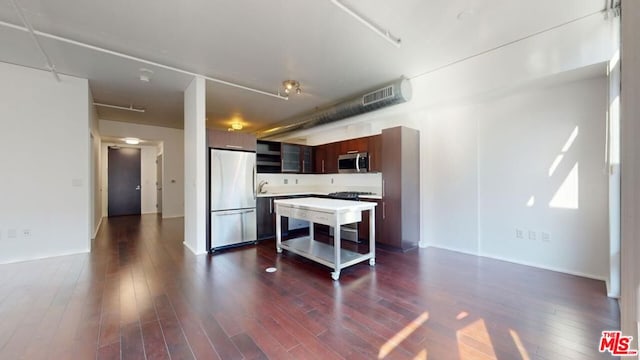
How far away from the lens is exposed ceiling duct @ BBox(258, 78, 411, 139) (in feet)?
13.1

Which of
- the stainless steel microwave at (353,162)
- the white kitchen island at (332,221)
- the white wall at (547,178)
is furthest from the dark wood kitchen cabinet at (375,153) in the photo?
the white wall at (547,178)

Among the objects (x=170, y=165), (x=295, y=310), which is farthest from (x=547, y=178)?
(x=170, y=165)

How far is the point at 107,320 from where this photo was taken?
2.12 metres

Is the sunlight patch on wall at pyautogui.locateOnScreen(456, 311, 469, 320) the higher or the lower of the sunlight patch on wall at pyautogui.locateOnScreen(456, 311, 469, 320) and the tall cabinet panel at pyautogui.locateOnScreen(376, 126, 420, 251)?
the lower

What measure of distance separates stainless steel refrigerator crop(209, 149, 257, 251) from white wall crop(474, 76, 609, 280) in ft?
12.5

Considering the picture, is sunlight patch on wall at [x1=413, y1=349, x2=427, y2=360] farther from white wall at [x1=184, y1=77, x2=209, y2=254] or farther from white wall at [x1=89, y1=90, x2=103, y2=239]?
white wall at [x1=89, y1=90, x2=103, y2=239]

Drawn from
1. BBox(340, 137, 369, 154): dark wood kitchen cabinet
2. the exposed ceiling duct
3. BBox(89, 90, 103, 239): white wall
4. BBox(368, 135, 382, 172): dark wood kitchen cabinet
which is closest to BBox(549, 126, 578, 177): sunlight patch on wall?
the exposed ceiling duct

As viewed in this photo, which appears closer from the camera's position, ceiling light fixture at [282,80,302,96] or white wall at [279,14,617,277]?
white wall at [279,14,617,277]

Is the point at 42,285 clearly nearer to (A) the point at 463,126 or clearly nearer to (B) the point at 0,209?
(B) the point at 0,209

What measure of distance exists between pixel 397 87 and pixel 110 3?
3577mm

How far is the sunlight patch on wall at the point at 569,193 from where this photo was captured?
9.98 feet

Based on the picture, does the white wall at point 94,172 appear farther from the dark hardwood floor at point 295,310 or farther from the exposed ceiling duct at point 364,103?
the exposed ceiling duct at point 364,103

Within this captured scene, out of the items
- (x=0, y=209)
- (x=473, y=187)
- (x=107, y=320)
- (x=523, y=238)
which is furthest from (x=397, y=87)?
(x=0, y=209)

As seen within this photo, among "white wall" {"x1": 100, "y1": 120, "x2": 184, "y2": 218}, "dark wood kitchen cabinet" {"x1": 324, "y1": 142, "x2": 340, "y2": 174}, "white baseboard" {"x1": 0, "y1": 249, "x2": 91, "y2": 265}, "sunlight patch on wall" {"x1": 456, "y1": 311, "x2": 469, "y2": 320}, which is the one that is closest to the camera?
"sunlight patch on wall" {"x1": 456, "y1": 311, "x2": 469, "y2": 320}
